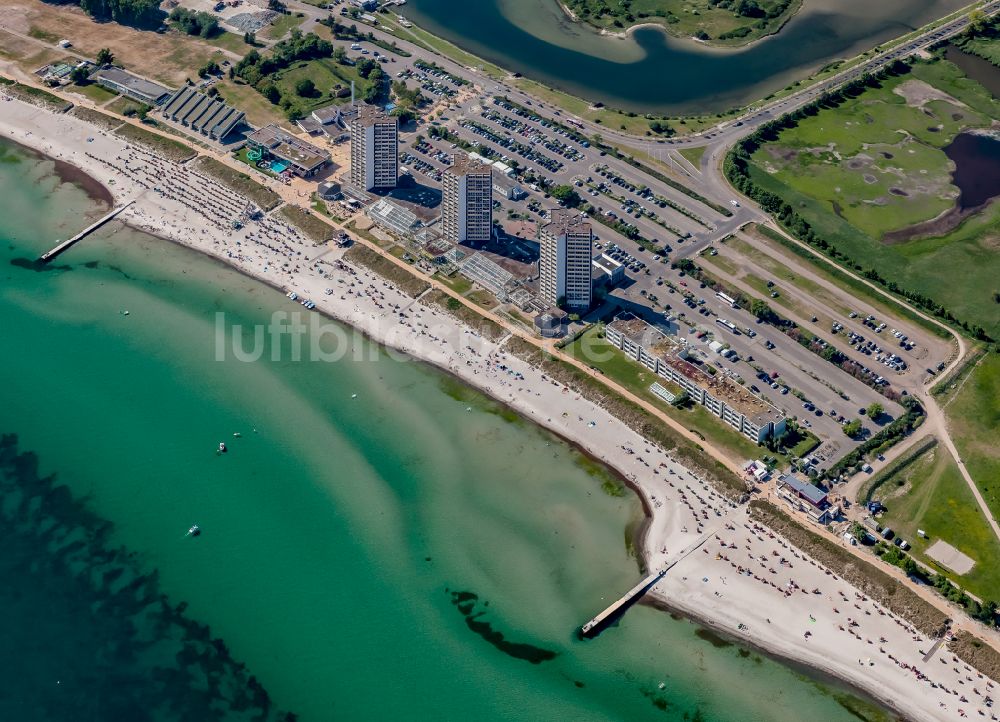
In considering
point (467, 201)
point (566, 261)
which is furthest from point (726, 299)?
point (467, 201)

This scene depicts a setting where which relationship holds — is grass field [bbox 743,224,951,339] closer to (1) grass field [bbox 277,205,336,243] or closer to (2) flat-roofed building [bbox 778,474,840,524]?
(2) flat-roofed building [bbox 778,474,840,524]

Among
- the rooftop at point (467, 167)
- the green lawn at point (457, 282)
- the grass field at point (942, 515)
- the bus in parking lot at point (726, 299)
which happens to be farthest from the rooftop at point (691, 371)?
the rooftop at point (467, 167)

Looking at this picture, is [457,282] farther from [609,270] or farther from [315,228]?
[315,228]

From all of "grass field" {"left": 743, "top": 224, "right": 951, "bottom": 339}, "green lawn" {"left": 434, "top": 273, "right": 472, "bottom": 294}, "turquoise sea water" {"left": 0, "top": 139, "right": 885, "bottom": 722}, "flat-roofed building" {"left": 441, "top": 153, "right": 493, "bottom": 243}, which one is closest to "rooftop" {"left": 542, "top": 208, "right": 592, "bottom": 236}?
"flat-roofed building" {"left": 441, "top": 153, "right": 493, "bottom": 243}

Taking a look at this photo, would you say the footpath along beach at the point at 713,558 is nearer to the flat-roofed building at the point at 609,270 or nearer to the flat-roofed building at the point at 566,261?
the flat-roofed building at the point at 566,261

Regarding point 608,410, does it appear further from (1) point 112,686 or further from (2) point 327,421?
(1) point 112,686

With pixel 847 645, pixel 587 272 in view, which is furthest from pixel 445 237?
pixel 847 645

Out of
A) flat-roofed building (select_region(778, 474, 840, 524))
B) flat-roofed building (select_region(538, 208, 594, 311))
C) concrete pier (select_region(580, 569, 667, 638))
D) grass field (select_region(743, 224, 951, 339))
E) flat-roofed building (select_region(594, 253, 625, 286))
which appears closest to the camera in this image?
concrete pier (select_region(580, 569, 667, 638))
